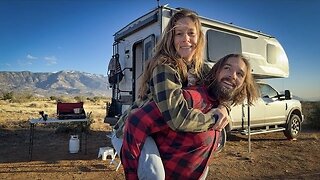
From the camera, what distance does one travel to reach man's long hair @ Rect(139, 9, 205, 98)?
4.45 feet

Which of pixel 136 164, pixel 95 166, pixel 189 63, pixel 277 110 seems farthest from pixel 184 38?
pixel 277 110

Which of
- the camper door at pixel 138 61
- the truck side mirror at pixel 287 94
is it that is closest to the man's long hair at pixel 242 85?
the camper door at pixel 138 61

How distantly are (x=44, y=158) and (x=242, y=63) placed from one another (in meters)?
5.65

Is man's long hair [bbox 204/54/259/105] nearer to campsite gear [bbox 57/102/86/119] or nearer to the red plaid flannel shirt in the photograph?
the red plaid flannel shirt

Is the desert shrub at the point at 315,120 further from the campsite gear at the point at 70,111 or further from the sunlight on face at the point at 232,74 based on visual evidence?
the sunlight on face at the point at 232,74

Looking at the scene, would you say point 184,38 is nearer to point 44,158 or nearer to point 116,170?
point 116,170

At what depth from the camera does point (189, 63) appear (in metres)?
1.47

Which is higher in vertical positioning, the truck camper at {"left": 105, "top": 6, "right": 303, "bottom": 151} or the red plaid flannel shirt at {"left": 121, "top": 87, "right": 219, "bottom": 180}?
the truck camper at {"left": 105, "top": 6, "right": 303, "bottom": 151}

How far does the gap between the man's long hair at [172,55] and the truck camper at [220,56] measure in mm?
4111

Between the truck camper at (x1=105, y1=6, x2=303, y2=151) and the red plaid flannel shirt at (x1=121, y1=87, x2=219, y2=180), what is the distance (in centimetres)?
435

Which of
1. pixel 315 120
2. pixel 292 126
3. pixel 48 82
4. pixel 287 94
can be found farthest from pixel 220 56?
pixel 48 82

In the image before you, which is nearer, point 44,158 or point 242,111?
point 44,158

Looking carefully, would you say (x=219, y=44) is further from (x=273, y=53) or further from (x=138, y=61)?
(x=273, y=53)

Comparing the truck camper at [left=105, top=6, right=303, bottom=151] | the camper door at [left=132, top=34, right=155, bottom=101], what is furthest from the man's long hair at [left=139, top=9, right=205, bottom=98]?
the camper door at [left=132, top=34, right=155, bottom=101]
